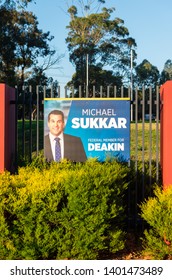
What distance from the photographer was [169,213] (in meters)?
6.04

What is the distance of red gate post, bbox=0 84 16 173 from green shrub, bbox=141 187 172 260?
7.33 ft

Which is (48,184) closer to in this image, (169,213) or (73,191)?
(73,191)

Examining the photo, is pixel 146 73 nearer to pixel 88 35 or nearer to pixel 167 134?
pixel 88 35

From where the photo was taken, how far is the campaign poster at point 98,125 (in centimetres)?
747

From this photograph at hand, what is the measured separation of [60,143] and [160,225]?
2.15 metres

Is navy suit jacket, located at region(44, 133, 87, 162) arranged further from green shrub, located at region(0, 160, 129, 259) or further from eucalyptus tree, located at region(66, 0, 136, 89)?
eucalyptus tree, located at region(66, 0, 136, 89)

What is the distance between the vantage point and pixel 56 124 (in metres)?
7.55

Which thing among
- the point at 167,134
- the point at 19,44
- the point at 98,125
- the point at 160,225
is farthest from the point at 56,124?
the point at 19,44

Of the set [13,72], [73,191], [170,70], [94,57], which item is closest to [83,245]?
[73,191]

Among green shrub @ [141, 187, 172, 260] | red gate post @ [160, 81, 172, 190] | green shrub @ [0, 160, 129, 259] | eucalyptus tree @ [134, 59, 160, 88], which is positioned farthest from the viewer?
eucalyptus tree @ [134, 59, 160, 88]

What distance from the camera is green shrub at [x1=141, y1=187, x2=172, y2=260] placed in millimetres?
6051

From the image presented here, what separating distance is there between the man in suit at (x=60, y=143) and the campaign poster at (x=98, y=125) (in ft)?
0.05

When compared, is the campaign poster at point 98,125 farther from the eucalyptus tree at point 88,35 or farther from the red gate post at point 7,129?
the eucalyptus tree at point 88,35

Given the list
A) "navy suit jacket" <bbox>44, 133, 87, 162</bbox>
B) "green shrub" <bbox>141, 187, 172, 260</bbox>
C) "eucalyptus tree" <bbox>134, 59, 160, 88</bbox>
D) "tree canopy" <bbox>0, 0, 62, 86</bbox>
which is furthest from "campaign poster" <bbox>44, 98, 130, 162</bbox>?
"eucalyptus tree" <bbox>134, 59, 160, 88</bbox>
